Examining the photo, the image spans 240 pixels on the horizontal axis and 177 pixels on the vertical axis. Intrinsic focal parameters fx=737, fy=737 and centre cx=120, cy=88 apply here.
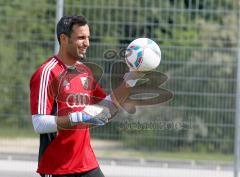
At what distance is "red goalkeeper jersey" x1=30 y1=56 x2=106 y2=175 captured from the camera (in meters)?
5.27

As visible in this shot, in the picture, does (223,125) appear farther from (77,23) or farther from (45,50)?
(77,23)

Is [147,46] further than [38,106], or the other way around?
[147,46]

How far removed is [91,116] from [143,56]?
3.00 feet

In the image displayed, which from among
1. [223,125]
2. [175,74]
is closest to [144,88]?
[175,74]

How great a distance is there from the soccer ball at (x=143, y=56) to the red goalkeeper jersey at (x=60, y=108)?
0.57 meters

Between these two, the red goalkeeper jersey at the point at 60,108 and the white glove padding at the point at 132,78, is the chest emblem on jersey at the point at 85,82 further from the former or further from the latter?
the white glove padding at the point at 132,78

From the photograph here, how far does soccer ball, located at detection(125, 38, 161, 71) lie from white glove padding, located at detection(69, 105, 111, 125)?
24.8 inches

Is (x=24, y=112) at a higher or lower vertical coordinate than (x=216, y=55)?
lower

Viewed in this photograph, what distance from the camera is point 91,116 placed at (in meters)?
5.28

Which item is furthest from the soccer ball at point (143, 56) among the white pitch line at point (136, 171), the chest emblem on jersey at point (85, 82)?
the white pitch line at point (136, 171)

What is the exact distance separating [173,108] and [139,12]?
1303 mm

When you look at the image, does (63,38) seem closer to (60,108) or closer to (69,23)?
(69,23)

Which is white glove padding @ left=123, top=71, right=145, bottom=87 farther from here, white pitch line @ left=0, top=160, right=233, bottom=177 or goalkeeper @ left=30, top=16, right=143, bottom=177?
white pitch line @ left=0, top=160, right=233, bottom=177

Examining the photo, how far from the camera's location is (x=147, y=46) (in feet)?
20.2
